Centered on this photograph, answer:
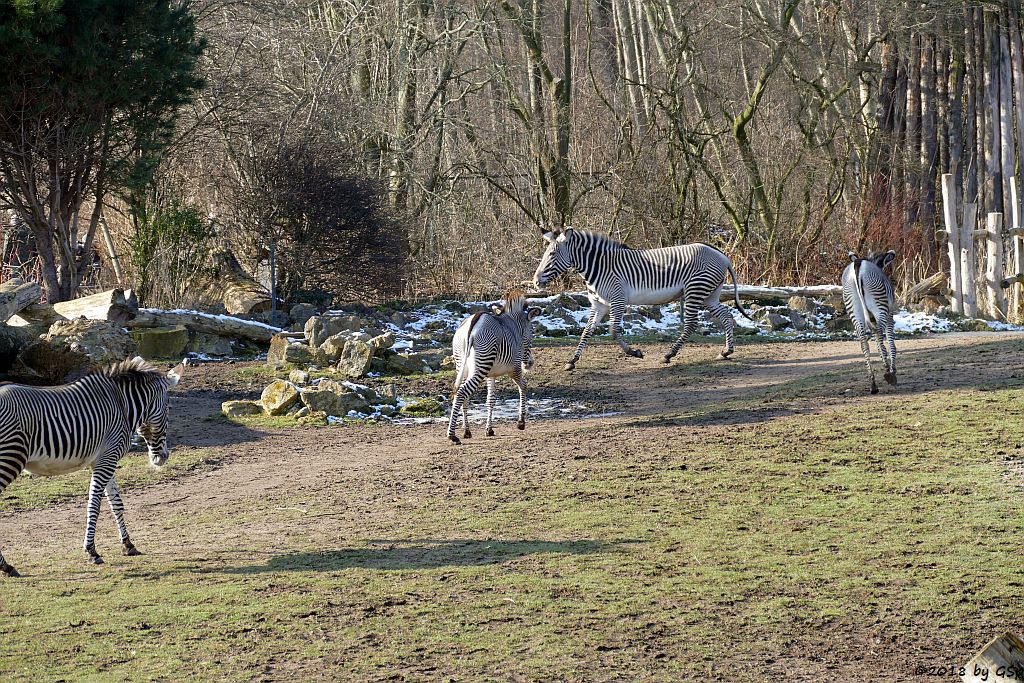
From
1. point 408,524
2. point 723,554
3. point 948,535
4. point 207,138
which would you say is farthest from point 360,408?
point 207,138

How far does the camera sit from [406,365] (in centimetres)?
1551

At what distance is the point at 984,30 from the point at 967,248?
5.23 meters

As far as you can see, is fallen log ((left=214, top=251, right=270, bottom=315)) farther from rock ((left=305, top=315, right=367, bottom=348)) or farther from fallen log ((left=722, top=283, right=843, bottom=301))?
fallen log ((left=722, top=283, right=843, bottom=301))

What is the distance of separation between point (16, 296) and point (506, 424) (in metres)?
7.87

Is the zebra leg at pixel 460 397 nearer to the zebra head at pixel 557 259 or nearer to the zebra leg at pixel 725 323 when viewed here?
the zebra head at pixel 557 259

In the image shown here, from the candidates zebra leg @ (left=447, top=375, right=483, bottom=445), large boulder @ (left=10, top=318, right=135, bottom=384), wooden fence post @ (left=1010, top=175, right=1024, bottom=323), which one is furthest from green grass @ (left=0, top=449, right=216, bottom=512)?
wooden fence post @ (left=1010, top=175, right=1024, bottom=323)

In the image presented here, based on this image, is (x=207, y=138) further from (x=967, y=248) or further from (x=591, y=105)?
(x=967, y=248)

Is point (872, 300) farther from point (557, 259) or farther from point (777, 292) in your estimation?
point (777, 292)

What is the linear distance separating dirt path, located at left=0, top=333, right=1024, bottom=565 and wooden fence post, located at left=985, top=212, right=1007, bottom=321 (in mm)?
1908

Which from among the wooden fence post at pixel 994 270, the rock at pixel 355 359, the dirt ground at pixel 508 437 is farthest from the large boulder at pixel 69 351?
the wooden fence post at pixel 994 270

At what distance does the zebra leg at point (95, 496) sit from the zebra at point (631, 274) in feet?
29.8

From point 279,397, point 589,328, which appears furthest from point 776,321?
point 279,397

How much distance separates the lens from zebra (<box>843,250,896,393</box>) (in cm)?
1271

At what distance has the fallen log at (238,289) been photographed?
19.6 metres
